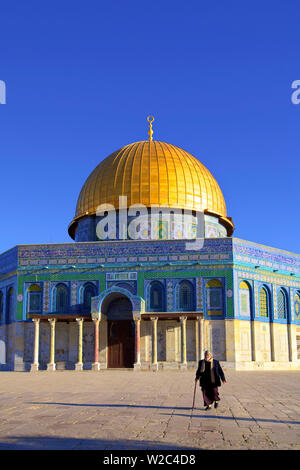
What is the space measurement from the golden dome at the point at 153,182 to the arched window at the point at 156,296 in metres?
5.18

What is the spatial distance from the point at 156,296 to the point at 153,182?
698 centimetres

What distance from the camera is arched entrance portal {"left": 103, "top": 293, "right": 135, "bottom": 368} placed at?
26297 mm

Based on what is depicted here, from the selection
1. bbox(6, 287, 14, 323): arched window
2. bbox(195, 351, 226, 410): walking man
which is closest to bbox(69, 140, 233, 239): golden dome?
bbox(6, 287, 14, 323): arched window

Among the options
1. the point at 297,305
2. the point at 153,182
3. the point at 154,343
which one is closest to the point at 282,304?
the point at 297,305

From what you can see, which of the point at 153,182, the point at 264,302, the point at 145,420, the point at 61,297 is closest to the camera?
the point at 145,420

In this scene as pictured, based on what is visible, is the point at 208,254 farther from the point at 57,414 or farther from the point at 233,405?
the point at 57,414

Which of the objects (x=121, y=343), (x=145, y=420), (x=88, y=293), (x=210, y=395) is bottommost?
(x=145, y=420)

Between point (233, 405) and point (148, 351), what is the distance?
50.0ft

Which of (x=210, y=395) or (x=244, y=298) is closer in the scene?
(x=210, y=395)

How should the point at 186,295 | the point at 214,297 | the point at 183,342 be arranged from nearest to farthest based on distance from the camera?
1. the point at 183,342
2. the point at 214,297
3. the point at 186,295

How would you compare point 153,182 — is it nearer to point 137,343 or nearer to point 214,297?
point 214,297

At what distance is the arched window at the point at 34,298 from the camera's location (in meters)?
27.2

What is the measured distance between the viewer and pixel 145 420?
8602mm
